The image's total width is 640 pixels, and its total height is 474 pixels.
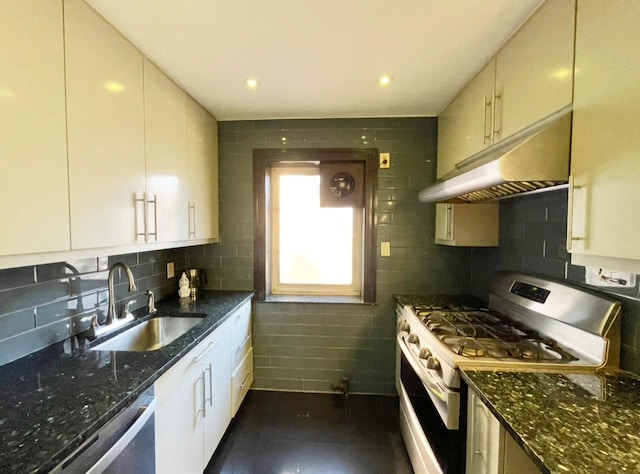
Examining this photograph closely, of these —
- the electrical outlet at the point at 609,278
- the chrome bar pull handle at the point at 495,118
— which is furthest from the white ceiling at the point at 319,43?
the electrical outlet at the point at 609,278

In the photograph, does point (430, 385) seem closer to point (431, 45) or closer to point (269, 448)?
point (269, 448)

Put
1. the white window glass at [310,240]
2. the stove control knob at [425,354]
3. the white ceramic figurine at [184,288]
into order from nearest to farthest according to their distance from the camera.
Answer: the stove control knob at [425,354]
the white ceramic figurine at [184,288]
the white window glass at [310,240]

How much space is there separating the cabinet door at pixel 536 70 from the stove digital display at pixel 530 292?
0.80m

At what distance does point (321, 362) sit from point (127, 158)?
206cm

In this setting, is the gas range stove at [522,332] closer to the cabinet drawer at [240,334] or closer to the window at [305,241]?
the window at [305,241]

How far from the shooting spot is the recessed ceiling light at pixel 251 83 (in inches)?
72.4

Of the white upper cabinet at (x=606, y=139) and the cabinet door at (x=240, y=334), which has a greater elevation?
the white upper cabinet at (x=606, y=139)

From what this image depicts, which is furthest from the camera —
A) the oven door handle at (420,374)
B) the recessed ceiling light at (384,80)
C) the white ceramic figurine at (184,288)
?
the white ceramic figurine at (184,288)

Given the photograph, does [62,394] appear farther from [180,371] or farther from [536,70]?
[536,70]

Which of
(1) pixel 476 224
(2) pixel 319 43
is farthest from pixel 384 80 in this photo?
(1) pixel 476 224

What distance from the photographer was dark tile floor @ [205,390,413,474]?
1807mm

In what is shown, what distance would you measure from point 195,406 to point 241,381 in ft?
2.67

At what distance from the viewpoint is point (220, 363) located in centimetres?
186

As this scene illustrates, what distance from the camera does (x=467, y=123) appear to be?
185 cm
